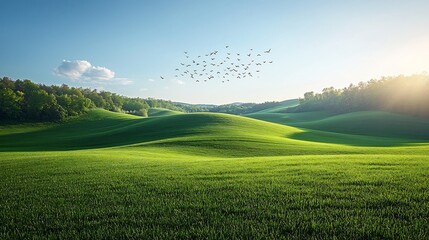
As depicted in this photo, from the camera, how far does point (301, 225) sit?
6.90 meters

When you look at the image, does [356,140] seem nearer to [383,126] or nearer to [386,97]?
[383,126]

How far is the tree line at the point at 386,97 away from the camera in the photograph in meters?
81.6

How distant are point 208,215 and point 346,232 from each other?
3438 mm

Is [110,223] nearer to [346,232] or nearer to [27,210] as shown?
[27,210]

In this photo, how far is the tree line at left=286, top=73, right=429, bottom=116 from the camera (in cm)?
8162

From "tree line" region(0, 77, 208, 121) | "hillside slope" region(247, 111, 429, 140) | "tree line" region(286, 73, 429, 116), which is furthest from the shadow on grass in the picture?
"tree line" region(0, 77, 208, 121)

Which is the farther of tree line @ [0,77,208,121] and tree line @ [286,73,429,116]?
tree line @ [0,77,208,121]

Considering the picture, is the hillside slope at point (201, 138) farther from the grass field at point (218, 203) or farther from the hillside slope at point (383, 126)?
the grass field at point (218, 203)

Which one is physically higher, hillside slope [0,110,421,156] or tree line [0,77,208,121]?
tree line [0,77,208,121]

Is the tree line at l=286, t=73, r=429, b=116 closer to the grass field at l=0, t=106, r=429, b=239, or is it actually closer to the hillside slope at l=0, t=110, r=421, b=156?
the hillside slope at l=0, t=110, r=421, b=156

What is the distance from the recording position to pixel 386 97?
95.6m

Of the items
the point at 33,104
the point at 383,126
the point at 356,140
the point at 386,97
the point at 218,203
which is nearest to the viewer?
the point at 218,203

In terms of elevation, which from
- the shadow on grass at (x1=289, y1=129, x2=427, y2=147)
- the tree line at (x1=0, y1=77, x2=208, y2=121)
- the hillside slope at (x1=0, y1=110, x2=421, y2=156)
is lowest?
the shadow on grass at (x1=289, y1=129, x2=427, y2=147)

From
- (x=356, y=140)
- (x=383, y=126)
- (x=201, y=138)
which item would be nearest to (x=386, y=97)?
(x=383, y=126)
